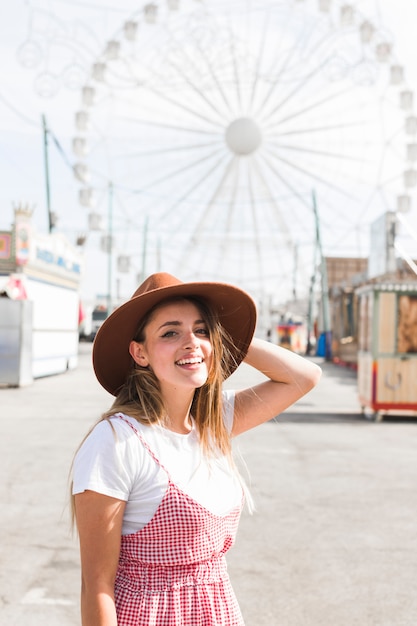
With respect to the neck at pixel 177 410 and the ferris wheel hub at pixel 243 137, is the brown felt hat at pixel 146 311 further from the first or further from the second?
the ferris wheel hub at pixel 243 137

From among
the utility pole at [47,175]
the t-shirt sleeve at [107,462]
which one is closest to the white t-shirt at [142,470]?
the t-shirt sleeve at [107,462]

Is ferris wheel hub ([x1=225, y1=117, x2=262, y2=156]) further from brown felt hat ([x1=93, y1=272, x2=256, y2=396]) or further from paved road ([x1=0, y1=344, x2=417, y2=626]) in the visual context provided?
brown felt hat ([x1=93, y1=272, x2=256, y2=396])

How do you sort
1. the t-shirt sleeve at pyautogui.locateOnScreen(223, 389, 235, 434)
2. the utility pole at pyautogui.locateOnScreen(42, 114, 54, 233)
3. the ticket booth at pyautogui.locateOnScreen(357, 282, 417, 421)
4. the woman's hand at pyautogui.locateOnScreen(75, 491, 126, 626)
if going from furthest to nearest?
the utility pole at pyautogui.locateOnScreen(42, 114, 54, 233) → the ticket booth at pyautogui.locateOnScreen(357, 282, 417, 421) → the t-shirt sleeve at pyautogui.locateOnScreen(223, 389, 235, 434) → the woman's hand at pyautogui.locateOnScreen(75, 491, 126, 626)

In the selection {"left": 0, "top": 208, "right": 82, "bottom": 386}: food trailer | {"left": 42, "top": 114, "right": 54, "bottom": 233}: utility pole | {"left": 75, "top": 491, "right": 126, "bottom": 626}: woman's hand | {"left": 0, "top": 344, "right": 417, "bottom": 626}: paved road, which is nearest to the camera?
{"left": 75, "top": 491, "right": 126, "bottom": 626}: woman's hand

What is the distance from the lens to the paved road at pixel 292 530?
168 inches

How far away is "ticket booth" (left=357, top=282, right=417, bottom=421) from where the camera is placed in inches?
507

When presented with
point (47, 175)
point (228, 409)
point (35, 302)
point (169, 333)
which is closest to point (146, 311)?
point (169, 333)

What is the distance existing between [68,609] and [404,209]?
25.3 metres

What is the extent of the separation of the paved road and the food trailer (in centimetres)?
705

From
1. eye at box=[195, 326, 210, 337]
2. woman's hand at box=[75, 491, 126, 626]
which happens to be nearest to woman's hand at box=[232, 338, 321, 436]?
eye at box=[195, 326, 210, 337]

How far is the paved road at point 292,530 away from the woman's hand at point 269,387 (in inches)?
75.7

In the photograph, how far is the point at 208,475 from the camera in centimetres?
216

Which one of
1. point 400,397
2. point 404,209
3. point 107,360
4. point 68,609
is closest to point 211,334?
point 107,360

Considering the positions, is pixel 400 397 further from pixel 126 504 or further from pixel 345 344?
pixel 345 344
